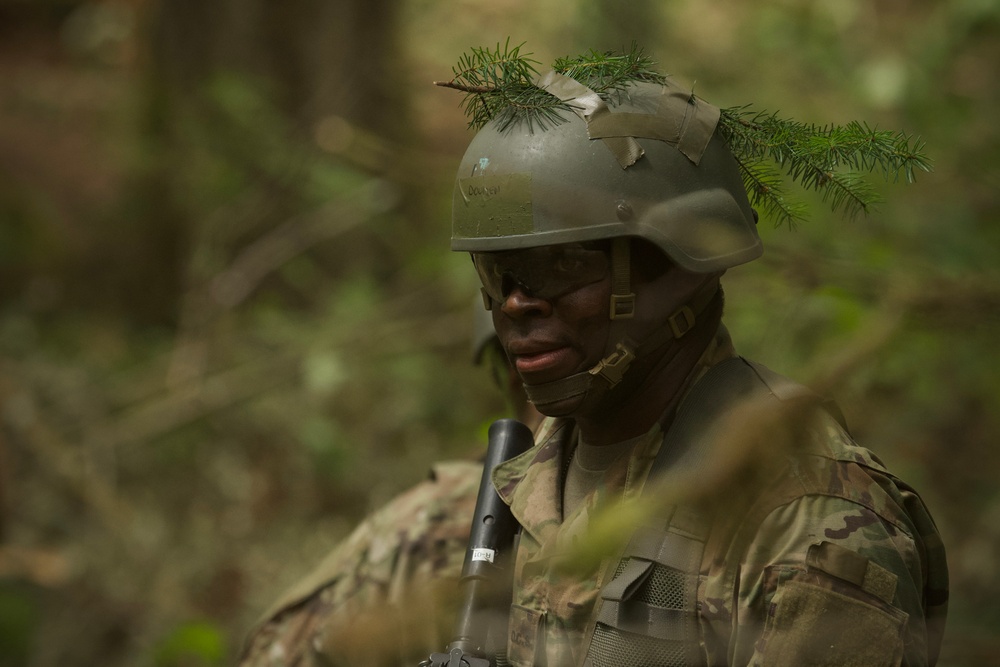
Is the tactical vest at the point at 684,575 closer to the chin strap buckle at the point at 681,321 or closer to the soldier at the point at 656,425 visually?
the soldier at the point at 656,425

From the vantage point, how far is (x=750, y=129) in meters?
2.70

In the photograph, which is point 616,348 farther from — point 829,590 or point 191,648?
point 191,648

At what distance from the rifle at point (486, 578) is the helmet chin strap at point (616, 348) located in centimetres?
40

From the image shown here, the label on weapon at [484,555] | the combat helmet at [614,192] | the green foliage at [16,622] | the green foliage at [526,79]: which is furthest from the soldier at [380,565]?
the green foliage at [16,622]

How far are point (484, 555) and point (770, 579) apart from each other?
84cm

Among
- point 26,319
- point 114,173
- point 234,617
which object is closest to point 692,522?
point 234,617

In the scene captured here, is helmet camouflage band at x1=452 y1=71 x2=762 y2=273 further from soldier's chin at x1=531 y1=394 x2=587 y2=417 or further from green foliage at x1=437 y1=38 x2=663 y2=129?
→ soldier's chin at x1=531 y1=394 x2=587 y2=417

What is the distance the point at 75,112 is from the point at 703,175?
12.8 meters

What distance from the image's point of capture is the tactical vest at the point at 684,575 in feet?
7.48

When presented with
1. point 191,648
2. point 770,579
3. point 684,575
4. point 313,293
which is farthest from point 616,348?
point 313,293

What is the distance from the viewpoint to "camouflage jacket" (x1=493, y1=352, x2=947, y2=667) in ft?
7.10

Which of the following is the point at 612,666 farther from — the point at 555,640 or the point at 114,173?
the point at 114,173

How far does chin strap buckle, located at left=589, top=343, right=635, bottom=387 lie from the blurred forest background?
51 cm

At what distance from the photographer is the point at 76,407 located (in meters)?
7.99
